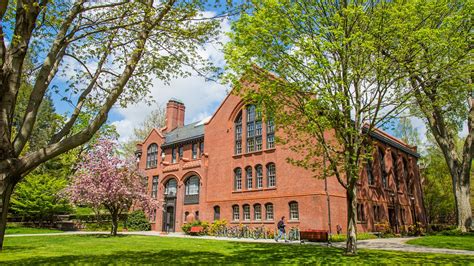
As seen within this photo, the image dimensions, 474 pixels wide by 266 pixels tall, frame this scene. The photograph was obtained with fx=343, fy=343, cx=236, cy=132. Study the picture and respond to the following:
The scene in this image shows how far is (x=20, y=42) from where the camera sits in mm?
6645

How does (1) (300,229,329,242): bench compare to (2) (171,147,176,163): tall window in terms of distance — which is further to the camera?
(2) (171,147,176,163): tall window

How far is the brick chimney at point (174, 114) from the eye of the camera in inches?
1738

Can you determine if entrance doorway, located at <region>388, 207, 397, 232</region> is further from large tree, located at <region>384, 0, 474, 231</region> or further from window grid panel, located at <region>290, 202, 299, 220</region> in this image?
large tree, located at <region>384, 0, 474, 231</region>

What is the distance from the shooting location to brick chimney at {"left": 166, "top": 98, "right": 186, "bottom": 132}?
44.2m

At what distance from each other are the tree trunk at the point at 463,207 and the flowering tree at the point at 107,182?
22.5 m

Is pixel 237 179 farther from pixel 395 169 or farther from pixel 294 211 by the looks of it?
pixel 395 169

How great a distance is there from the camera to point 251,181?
98.6ft

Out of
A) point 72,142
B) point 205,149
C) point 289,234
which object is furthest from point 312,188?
point 72,142

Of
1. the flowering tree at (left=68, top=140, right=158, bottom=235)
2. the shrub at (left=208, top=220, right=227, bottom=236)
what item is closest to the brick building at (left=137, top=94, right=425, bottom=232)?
the shrub at (left=208, top=220, right=227, bottom=236)

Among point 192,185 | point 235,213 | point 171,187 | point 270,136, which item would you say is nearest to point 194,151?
point 192,185

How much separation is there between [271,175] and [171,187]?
1394 cm

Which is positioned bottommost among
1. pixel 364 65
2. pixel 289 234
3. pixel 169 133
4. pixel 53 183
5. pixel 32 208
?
pixel 289 234

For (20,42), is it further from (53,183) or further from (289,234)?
(53,183)

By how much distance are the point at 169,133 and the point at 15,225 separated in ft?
60.4
